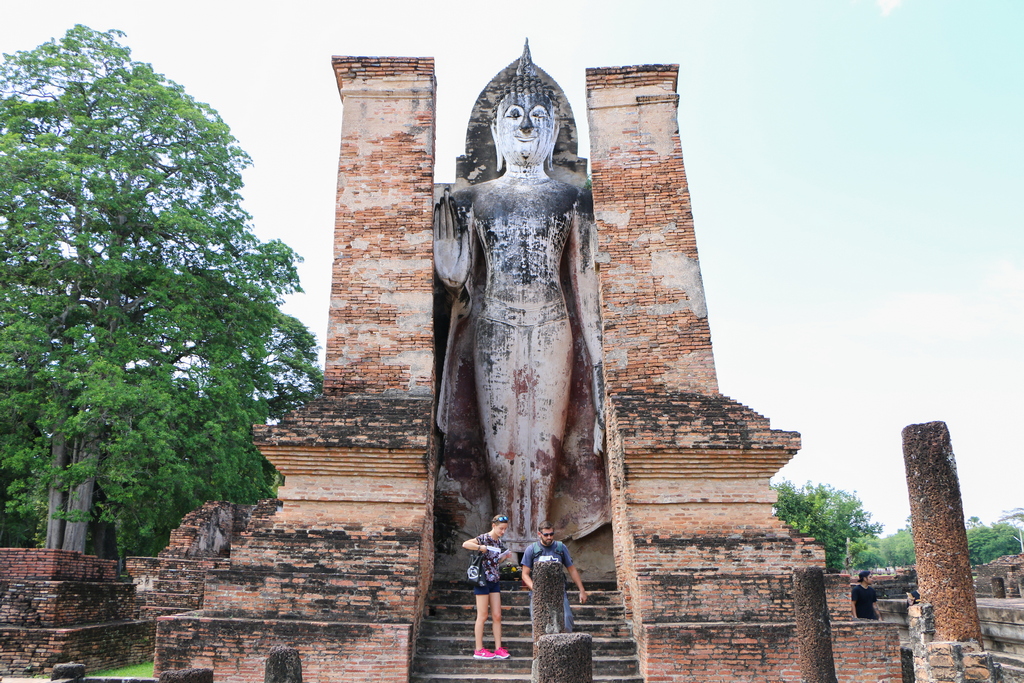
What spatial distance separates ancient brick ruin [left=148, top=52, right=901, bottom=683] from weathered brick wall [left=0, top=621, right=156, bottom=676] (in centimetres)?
467

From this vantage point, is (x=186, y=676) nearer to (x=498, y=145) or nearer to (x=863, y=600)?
(x=498, y=145)

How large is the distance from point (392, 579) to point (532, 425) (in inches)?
125

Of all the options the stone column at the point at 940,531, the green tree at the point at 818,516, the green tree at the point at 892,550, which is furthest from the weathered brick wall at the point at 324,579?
the green tree at the point at 892,550

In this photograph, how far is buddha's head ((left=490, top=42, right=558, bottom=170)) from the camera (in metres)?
10.6

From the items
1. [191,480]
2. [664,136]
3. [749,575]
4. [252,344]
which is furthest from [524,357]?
[252,344]

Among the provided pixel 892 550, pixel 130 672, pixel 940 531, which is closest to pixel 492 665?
pixel 940 531

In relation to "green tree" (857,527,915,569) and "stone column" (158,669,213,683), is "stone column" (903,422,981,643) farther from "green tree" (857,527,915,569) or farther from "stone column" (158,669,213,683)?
"green tree" (857,527,915,569)

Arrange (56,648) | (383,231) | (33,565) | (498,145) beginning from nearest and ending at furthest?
(383,231)
(56,648)
(498,145)
(33,565)

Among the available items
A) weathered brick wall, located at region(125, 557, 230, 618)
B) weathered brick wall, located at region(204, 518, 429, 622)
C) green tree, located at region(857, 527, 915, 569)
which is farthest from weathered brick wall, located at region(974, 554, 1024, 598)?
green tree, located at region(857, 527, 915, 569)

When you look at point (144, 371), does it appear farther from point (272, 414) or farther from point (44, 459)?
point (272, 414)

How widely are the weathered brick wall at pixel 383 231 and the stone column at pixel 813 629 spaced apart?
4116 mm

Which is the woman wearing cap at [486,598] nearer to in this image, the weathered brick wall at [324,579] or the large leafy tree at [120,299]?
the weathered brick wall at [324,579]

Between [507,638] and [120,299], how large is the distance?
14.7m

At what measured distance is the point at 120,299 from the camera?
18.8 metres
